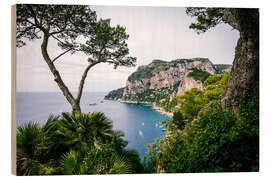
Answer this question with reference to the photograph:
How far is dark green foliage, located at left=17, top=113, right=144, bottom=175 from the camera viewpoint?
271 cm

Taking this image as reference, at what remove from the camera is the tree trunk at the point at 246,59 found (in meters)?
3.01

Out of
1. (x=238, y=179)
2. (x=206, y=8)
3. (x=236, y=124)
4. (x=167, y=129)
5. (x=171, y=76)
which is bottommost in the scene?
(x=238, y=179)

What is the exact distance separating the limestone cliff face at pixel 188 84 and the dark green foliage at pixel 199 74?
0.21ft

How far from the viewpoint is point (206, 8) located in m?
3.36

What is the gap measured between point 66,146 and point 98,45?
1.92 meters

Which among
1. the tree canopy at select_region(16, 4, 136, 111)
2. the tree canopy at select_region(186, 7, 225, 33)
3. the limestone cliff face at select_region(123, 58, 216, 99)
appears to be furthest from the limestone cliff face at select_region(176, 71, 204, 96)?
the tree canopy at select_region(16, 4, 136, 111)

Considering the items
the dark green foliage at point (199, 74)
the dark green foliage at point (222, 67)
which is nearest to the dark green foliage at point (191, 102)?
the dark green foliage at point (199, 74)

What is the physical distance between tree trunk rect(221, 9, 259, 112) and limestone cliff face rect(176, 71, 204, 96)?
657 millimetres

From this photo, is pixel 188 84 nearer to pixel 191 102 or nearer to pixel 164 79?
pixel 191 102

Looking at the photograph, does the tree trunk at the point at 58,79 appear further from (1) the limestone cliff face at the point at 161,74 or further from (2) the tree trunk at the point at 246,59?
(2) the tree trunk at the point at 246,59

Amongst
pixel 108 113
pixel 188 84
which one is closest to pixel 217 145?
pixel 188 84

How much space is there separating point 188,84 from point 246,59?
109 centimetres

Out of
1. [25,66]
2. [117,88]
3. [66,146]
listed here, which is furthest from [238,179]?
[25,66]

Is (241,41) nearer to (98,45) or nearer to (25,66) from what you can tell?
(98,45)
